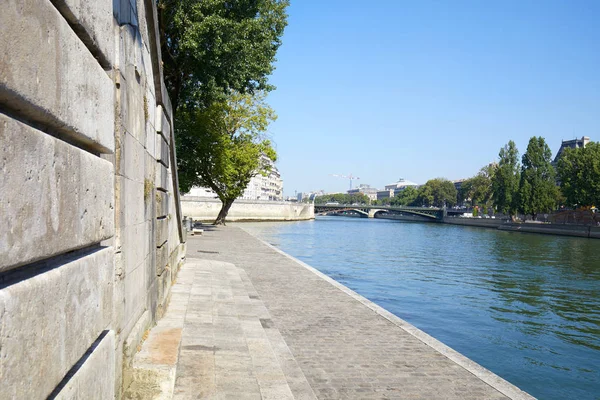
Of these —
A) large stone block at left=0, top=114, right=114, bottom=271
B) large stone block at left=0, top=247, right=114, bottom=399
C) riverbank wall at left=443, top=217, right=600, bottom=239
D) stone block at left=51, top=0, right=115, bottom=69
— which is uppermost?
stone block at left=51, top=0, right=115, bottom=69

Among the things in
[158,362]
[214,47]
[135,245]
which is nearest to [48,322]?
[135,245]

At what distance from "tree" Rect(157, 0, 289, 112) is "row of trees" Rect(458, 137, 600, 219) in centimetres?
5733

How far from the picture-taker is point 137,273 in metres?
5.40

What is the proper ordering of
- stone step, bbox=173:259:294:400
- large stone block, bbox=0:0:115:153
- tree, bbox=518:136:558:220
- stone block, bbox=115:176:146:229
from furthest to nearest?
tree, bbox=518:136:558:220 < stone step, bbox=173:259:294:400 < stone block, bbox=115:176:146:229 < large stone block, bbox=0:0:115:153

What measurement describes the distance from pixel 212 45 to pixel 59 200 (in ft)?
66.1

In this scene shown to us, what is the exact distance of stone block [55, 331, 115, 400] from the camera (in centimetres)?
236

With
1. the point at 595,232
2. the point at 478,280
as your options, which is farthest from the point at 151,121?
the point at 595,232

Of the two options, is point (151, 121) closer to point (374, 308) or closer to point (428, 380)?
point (428, 380)

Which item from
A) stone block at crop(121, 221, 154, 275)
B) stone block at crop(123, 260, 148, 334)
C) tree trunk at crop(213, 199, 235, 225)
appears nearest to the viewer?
stone block at crop(121, 221, 154, 275)

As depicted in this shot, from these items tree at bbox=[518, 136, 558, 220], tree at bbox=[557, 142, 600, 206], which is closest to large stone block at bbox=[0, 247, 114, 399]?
tree at bbox=[557, 142, 600, 206]

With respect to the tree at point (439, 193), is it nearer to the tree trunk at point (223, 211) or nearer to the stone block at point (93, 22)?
the tree trunk at point (223, 211)

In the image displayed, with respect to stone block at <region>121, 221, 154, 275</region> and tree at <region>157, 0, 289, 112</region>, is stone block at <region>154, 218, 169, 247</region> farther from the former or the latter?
tree at <region>157, 0, 289, 112</region>

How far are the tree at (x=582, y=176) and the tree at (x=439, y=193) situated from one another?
84.3 meters

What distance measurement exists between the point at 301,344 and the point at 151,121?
12.9 ft
